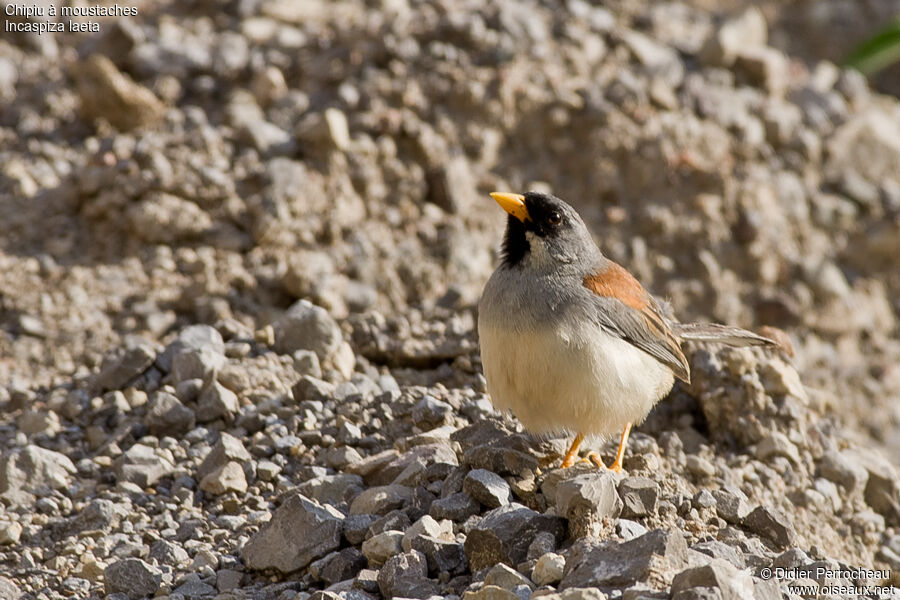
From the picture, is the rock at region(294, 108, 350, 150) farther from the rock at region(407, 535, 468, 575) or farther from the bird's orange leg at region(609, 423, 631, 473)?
the rock at region(407, 535, 468, 575)

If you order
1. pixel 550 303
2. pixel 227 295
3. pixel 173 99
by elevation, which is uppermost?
pixel 550 303

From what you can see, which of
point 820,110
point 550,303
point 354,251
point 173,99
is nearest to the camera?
point 550,303

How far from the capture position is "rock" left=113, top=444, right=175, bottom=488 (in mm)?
6238

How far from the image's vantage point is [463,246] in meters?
9.56

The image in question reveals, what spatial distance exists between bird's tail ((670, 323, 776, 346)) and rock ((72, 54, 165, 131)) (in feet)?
16.8

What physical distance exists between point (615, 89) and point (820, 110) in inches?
97.8

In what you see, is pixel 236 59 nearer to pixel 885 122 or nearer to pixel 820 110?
pixel 820 110

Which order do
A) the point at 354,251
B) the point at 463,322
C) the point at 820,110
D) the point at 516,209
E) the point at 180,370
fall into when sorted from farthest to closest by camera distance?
the point at 820,110 < the point at 354,251 < the point at 463,322 < the point at 180,370 < the point at 516,209

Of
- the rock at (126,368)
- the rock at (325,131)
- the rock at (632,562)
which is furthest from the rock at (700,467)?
the rock at (325,131)

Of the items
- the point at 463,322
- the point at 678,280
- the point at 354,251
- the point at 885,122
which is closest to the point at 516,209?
the point at 463,322

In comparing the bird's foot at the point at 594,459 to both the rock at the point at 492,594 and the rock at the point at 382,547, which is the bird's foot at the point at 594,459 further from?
the rock at the point at 492,594

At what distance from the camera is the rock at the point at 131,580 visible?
17.4 ft

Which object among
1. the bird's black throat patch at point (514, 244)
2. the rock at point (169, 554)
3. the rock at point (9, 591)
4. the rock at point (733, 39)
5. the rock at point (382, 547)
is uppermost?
the rock at point (733, 39)

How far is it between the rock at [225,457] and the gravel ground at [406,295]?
0.04 metres
